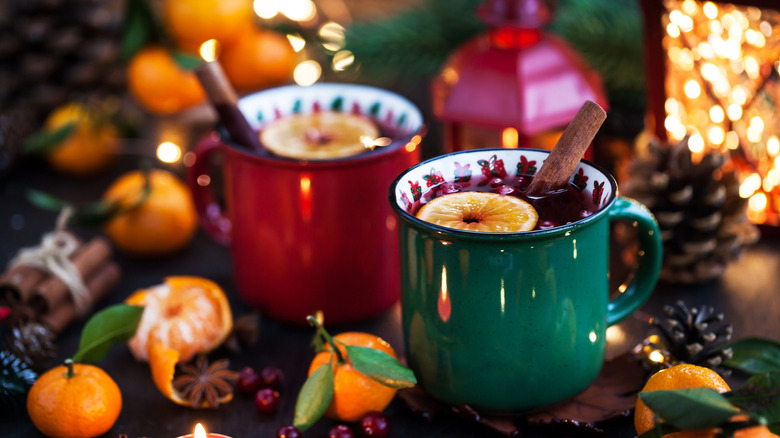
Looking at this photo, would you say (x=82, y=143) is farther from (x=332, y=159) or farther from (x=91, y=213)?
(x=332, y=159)

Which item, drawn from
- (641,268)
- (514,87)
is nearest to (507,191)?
(641,268)

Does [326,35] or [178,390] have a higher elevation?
[326,35]

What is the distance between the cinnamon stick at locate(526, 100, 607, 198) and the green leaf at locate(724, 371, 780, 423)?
0.21 meters

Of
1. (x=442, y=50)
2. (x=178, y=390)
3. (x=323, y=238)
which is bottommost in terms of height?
(x=178, y=390)

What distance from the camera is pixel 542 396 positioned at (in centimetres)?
64

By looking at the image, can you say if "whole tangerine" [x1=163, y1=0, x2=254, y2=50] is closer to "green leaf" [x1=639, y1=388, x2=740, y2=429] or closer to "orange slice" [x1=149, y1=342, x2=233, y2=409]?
"orange slice" [x1=149, y1=342, x2=233, y2=409]

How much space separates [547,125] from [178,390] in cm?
49

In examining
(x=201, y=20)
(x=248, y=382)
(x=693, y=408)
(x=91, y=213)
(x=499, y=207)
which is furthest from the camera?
(x=201, y=20)

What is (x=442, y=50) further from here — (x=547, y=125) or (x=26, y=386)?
(x=26, y=386)

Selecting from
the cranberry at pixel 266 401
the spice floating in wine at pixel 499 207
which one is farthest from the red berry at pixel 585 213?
the cranberry at pixel 266 401

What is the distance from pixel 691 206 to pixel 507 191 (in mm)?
304

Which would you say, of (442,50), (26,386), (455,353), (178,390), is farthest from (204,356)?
(442,50)

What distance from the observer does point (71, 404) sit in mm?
645

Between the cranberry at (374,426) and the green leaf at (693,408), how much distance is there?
23cm
